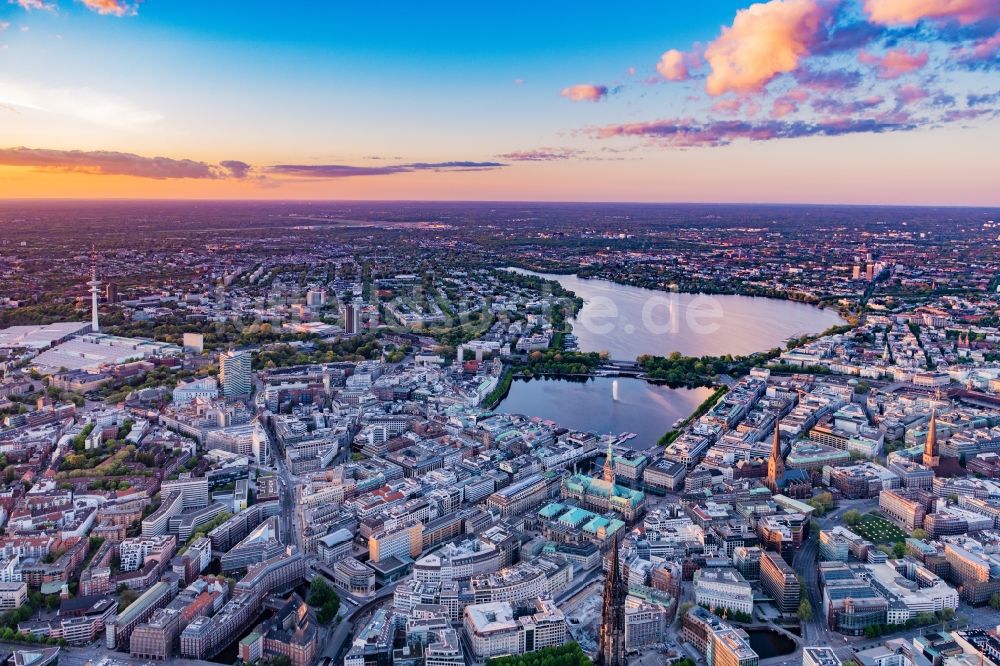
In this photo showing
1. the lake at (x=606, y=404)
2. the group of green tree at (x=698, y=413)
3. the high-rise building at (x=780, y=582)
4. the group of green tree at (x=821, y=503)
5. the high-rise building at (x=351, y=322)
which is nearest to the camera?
the high-rise building at (x=780, y=582)

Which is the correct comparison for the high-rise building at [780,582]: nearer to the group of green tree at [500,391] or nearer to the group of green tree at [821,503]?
the group of green tree at [821,503]

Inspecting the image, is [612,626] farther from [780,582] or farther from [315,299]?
[315,299]

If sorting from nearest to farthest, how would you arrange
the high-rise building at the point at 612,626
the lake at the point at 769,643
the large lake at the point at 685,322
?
1. the high-rise building at the point at 612,626
2. the lake at the point at 769,643
3. the large lake at the point at 685,322

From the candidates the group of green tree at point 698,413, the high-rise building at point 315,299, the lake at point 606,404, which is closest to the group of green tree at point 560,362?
the lake at point 606,404

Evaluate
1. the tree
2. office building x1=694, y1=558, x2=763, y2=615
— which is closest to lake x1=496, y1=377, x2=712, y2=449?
office building x1=694, y1=558, x2=763, y2=615

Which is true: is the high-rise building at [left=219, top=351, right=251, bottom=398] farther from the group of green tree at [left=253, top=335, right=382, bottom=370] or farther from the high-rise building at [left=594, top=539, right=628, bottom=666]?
the high-rise building at [left=594, top=539, right=628, bottom=666]
